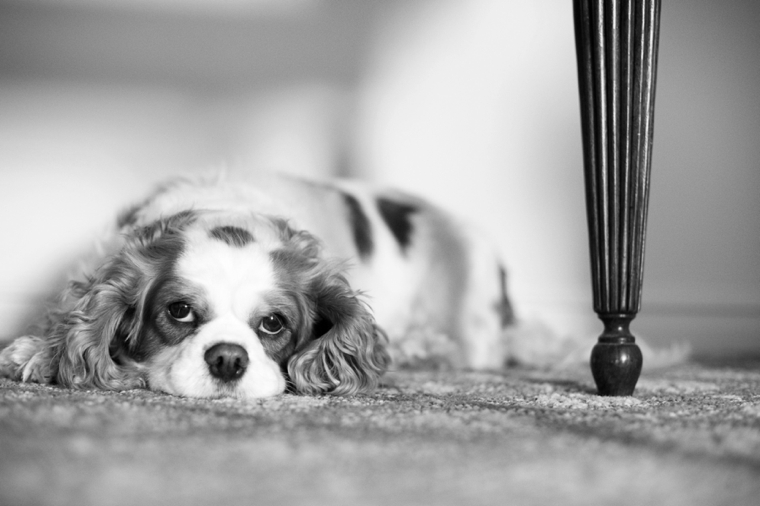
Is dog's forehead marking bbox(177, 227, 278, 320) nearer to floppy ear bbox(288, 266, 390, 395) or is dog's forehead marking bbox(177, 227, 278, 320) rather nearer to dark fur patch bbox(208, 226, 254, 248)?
dark fur patch bbox(208, 226, 254, 248)

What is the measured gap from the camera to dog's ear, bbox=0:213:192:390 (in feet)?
4.34

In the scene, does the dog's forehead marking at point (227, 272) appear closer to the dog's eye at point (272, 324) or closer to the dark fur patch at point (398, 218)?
the dog's eye at point (272, 324)

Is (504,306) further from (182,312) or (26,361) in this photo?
(26,361)

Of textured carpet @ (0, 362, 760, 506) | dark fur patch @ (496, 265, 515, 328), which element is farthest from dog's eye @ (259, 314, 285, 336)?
dark fur patch @ (496, 265, 515, 328)

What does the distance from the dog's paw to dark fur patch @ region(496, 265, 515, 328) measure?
118cm

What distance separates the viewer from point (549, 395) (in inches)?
48.4

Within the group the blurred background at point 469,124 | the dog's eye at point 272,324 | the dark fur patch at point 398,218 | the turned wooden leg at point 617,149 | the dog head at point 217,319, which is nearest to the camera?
the turned wooden leg at point 617,149

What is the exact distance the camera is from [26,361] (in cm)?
139

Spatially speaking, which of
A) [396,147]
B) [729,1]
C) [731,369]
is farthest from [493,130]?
[731,369]

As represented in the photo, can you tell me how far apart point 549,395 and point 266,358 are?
1.59 ft

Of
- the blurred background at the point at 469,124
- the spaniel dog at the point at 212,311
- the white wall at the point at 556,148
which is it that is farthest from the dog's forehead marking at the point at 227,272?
the white wall at the point at 556,148

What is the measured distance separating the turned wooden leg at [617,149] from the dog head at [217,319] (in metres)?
0.47

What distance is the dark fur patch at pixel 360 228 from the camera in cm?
193

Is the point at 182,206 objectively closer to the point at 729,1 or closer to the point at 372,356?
the point at 372,356
